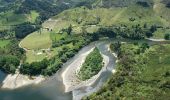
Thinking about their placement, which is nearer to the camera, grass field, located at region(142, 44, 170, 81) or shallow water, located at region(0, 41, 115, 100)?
grass field, located at region(142, 44, 170, 81)

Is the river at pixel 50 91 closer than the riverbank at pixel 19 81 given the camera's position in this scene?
Yes

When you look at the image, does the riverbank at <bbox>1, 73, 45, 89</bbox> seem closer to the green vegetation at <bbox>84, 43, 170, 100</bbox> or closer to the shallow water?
the shallow water

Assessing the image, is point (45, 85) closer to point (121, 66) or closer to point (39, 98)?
point (39, 98)

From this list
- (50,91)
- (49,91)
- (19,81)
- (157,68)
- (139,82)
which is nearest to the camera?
(139,82)

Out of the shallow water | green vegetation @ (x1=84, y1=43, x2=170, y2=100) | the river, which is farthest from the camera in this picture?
the shallow water

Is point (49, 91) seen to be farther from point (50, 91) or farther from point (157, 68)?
point (157, 68)

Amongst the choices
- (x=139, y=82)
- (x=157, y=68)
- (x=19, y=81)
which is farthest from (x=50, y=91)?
(x=157, y=68)

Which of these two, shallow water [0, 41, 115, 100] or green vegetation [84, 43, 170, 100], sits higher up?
green vegetation [84, 43, 170, 100]

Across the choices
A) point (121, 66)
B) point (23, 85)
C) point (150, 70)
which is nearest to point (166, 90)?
point (150, 70)

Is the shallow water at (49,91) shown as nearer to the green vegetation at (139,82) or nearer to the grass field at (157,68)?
the green vegetation at (139,82)

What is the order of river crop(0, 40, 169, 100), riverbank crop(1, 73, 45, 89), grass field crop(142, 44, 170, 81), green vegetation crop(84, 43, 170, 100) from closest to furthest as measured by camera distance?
green vegetation crop(84, 43, 170, 100)
grass field crop(142, 44, 170, 81)
river crop(0, 40, 169, 100)
riverbank crop(1, 73, 45, 89)

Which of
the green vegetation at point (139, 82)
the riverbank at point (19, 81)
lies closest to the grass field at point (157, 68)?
the green vegetation at point (139, 82)

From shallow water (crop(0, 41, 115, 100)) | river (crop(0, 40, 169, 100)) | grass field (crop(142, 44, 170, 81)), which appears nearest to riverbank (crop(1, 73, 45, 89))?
river (crop(0, 40, 169, 100))

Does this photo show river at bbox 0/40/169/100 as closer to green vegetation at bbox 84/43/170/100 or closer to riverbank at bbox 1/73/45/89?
riverbank at bbox 1/73/45/89
